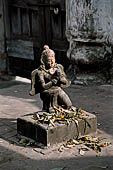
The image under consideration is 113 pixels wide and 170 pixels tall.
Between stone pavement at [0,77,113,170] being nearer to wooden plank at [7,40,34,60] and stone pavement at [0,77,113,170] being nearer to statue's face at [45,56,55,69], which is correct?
statue's face at [45,56,55,69]

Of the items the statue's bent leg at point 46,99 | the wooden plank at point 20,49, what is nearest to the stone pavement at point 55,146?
the statue's bent leg at point 46,99

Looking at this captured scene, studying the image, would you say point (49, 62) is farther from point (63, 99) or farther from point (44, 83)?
point (63, 99)

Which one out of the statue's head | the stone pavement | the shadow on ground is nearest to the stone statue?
the statue's head

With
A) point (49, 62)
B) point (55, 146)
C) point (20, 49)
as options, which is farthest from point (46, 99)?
point (20, 49)

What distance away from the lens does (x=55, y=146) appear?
220 inches

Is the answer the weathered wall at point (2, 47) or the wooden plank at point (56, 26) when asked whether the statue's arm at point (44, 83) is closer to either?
the wooden plank at point (56, 26)

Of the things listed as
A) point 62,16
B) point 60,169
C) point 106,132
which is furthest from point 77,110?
point 62,16

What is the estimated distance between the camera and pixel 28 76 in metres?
10.2

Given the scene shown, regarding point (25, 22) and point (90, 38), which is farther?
point (25, 22)

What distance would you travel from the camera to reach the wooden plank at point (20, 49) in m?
10.1

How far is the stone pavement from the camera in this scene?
5.09m

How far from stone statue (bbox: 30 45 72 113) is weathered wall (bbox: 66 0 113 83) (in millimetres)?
3009

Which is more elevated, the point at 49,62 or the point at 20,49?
the point at 49,62

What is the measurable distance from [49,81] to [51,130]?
0.72 m
